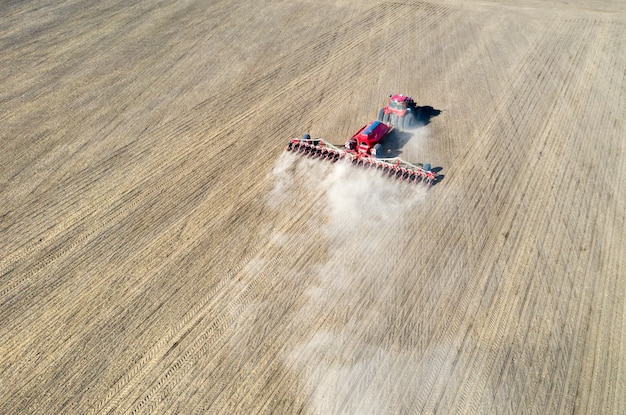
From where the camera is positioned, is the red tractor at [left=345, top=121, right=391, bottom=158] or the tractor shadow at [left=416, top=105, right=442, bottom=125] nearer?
the red tractor at [left=345, top=121, right=391, bottom=158]

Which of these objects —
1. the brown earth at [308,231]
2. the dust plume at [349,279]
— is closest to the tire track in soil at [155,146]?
the brown earth at [308,231]

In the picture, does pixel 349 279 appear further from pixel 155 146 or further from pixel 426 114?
pixel 155 146

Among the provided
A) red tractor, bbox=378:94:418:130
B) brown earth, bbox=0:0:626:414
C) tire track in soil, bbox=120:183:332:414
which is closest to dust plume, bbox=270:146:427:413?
brown earth, bbox=0:0:626:414

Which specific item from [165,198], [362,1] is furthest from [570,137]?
[362,1]

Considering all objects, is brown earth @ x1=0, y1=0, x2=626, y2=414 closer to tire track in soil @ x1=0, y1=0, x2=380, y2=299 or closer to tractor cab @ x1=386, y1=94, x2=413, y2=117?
tire track in soil @ x1=0, y1=0, x2=380, y2=299

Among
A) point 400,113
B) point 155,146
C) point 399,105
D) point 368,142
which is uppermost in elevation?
point 399,105

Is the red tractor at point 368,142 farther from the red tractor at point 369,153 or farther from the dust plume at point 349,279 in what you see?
the dust plume at point 349,279

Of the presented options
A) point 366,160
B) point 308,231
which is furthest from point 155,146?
point 366,160
